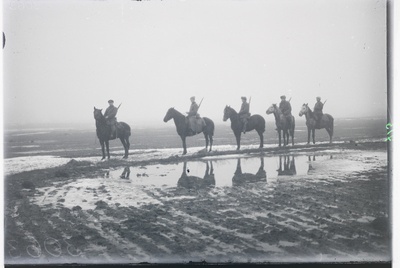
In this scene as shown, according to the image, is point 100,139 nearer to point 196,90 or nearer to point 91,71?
point 91,71

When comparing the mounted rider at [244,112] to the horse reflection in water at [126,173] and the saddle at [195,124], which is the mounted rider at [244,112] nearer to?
the saddle at [195,124]

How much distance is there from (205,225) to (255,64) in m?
2.16

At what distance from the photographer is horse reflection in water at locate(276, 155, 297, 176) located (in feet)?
15.9

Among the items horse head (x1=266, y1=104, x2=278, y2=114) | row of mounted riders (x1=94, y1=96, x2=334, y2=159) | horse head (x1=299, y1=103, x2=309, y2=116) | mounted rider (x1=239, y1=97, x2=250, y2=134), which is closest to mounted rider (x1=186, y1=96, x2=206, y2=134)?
row of mounted riders (x1=94, y1=96, x2=334, y2=159)

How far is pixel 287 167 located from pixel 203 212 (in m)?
1.32

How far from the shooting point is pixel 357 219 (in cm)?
433

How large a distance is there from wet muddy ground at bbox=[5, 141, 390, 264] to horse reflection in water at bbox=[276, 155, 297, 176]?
20mm

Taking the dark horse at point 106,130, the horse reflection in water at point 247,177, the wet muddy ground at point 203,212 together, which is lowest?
the wet muddy ground at point 203,212

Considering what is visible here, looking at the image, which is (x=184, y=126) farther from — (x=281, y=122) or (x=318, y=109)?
(x=318, y=109)

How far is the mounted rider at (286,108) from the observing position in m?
4.96

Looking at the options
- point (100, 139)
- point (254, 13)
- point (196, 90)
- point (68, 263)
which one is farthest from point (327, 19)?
point (68, 263)

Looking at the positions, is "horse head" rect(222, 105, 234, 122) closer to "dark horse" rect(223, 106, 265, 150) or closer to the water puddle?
"dark horse" rect(223, 106, 265, 150)

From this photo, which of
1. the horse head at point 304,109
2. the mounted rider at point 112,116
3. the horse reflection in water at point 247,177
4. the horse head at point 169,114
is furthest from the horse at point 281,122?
the mounted rider at point 112,116

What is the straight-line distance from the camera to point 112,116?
492cm
